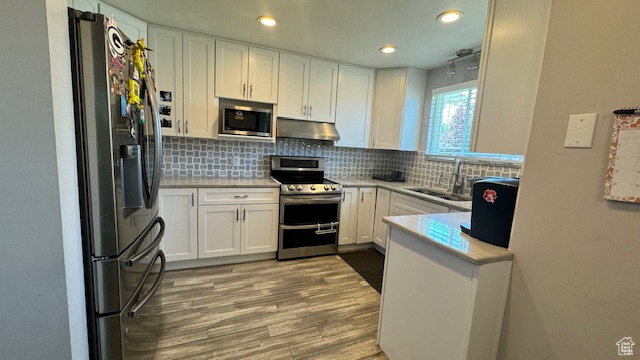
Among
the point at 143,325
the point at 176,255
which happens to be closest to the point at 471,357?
the point at 143,325

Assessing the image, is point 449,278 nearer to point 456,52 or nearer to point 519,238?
point 519,238

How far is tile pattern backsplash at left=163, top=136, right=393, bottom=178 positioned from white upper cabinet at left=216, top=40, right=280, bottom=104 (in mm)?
600

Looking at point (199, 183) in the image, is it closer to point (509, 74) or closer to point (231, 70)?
point (231, 70)

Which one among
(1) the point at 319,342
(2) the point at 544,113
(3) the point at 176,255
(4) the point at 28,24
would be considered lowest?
(1) the point at 319,342

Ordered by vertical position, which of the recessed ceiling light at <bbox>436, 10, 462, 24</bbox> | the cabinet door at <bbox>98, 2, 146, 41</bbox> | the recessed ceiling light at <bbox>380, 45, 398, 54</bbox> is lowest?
the cabinet door at <bbox>98, 2, 146, 41</bbox>

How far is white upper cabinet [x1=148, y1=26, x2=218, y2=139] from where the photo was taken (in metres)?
2.48

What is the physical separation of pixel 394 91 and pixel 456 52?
0.82m

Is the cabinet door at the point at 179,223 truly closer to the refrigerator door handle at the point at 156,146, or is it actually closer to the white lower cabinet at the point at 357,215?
the refrigerator door handle at the point at 156,146

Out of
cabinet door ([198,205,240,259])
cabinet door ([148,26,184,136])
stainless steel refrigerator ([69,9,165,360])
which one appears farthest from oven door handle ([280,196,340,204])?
stainless steel refrigerator ([69,9,165,360])

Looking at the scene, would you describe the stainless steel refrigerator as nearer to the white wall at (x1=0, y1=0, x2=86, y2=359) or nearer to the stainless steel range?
the white wall at (x1=0, y1=0, x2=86, y2=359)

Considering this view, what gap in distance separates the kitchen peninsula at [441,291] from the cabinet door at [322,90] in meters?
1.99

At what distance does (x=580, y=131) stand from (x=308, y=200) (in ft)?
7.58

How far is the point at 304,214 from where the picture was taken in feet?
9.64

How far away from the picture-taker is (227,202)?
264 cm
